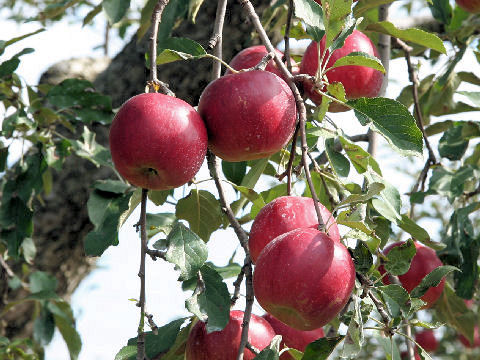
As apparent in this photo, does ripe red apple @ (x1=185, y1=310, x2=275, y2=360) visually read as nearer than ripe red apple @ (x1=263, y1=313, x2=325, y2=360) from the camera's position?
Yes

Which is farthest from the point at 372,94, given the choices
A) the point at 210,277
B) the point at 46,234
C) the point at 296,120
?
the point at 46,234

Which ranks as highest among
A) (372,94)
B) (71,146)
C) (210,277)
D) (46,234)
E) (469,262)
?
(372,94)

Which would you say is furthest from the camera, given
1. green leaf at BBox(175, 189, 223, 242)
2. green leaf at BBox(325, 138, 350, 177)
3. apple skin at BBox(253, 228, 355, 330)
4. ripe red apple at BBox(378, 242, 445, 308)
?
ripe red apple at BBox(378, 242, 445, 308)

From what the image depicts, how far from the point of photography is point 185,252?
983 millimetres

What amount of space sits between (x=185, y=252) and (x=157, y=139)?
19cm

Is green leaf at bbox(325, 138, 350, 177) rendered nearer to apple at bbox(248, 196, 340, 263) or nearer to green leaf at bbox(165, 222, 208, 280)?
apple at bbox(248, 196, 340, 263)

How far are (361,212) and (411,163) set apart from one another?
299 cm

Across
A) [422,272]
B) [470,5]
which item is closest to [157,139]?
[422,272]

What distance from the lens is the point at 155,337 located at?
1.13 m

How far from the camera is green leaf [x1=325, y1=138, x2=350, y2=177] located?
1100 millimetres

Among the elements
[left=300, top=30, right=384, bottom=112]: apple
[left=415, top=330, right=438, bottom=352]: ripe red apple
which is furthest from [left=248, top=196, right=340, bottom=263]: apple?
[left=415, top=330, right=438, bottom=352]: ripe red apple

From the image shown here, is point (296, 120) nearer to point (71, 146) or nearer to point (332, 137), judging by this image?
point (332, 137)

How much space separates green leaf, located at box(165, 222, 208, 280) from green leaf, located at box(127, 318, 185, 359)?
0.20 meters

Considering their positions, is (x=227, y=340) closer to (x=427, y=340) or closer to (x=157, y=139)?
(x=157, y=139)
